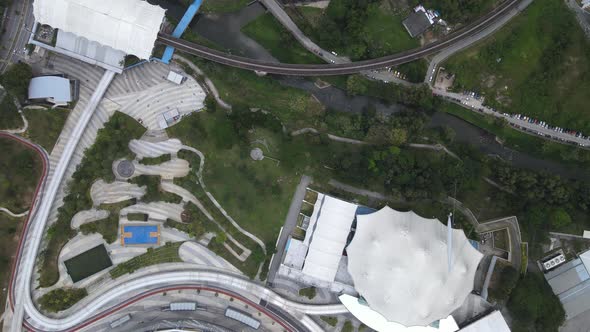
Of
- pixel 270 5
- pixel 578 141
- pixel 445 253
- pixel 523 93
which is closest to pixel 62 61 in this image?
pixel 270 5

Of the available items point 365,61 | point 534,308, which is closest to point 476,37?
point 365,61

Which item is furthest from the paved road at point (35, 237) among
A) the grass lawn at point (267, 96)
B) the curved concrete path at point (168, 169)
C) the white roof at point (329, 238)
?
the white roof at point (329, 238)

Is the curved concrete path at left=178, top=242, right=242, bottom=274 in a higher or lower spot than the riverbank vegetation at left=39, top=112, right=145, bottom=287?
lower

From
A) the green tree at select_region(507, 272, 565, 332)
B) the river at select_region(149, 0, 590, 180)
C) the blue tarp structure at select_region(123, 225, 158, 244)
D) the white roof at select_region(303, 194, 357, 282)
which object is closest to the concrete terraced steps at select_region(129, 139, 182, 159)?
the blue tarp structure at select_region(123, 225, 158, 244)

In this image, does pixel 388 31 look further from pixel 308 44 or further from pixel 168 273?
pixel 168 273

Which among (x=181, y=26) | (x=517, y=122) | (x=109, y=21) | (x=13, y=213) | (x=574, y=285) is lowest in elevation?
(x=574, y=285)

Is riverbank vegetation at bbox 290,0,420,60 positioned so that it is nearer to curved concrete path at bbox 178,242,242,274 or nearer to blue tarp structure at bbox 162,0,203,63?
blue tarp structure at bbox 162,0,203,63

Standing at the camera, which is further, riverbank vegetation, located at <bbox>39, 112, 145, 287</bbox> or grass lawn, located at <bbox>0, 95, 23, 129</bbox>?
riverbank vegetation, located at <bbox>39, 112, 145, 287</bbox>

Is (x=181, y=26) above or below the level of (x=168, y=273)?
above
